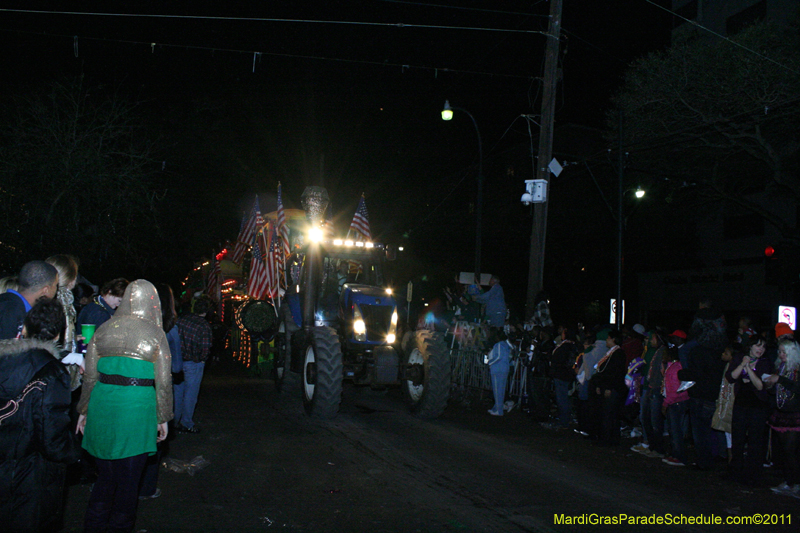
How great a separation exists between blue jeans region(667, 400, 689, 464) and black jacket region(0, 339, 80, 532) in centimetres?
726

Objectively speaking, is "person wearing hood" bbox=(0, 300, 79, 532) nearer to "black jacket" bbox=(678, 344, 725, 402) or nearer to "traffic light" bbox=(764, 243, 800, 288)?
"black jacket" bbox=(678, 344, 725, 402)

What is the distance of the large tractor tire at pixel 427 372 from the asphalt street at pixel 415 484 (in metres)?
0.34

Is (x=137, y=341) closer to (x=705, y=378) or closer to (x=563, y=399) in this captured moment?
(x=705, y=378)

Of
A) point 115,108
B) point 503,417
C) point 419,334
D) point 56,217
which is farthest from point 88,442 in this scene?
point 115,108

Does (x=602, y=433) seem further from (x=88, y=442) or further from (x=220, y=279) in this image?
(x=220, y=279)

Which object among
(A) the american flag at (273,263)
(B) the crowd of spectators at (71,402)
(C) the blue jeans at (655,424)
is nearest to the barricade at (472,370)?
(C) the blue jeans at (655,424)

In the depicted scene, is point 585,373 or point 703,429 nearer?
point 703,429

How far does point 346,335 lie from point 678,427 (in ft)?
17.9

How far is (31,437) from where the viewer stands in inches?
143

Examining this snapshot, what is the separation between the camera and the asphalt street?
17.7 feet

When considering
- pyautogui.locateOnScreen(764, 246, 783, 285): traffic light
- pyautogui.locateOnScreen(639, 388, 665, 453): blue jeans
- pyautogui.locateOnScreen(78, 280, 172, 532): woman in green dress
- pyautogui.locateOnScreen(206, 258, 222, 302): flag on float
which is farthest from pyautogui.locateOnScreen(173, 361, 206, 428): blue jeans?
pyautogui.locateOnScreen(206, 258, 222, 302): flag on float

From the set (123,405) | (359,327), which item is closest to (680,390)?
(359,327)

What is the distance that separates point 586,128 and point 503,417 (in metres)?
27.7

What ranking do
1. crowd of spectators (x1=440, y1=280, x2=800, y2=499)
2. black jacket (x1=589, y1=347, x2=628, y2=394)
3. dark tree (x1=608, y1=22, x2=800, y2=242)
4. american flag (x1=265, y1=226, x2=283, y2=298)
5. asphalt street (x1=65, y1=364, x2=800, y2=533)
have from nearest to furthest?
asphalt street (x1=65, y1=364, x2=800, y2=533) < crowd of spectators (x1=440, y1=280, x2=800, y2=499) < black jacket (x1=589, y1=347, x2=628, y2=394) < american flag (x1=265, y1=226, x2=283, y2=298) < dark tree (x1=608, y1=22, x2=800, y2=242)
